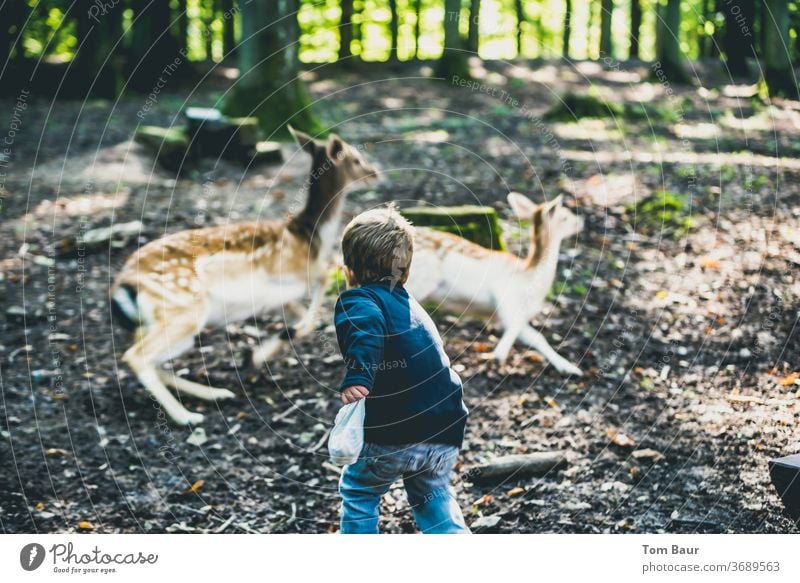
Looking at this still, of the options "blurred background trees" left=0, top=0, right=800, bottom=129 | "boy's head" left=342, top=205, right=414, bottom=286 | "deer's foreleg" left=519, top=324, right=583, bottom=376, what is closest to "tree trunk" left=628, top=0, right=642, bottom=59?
"blurred background trees" left=0, top=0, right=800, bottom=129

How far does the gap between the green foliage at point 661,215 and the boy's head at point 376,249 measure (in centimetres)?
425

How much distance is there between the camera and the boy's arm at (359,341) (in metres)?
2.79

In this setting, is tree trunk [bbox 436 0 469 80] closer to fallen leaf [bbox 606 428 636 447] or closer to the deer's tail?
the deer's tail

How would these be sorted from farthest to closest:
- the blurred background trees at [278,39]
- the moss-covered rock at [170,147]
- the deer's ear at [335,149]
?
the blurred background trees at [278,39]
the moss-covered rock at [170,147]
the deer's ear at [335,149]

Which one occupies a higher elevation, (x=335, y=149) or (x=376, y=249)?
(x=335, y=149)

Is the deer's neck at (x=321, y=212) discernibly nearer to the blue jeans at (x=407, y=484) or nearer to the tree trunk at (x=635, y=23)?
the blue jeans at (x=407, y=484)

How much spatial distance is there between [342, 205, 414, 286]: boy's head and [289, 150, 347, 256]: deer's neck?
241 centimetres

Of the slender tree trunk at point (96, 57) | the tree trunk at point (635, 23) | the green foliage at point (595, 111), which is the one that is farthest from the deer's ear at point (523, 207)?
the tree trunk at point (635, 23)

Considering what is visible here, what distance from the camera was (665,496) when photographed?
3936 millimetres

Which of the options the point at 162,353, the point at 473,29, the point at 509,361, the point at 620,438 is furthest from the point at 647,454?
Answer: the point at 473,29

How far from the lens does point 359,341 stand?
2.79 metres

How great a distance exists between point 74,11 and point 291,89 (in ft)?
24.9

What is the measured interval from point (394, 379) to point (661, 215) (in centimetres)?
476

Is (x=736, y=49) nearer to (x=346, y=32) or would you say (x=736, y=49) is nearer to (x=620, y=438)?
(x=620, y=438)
